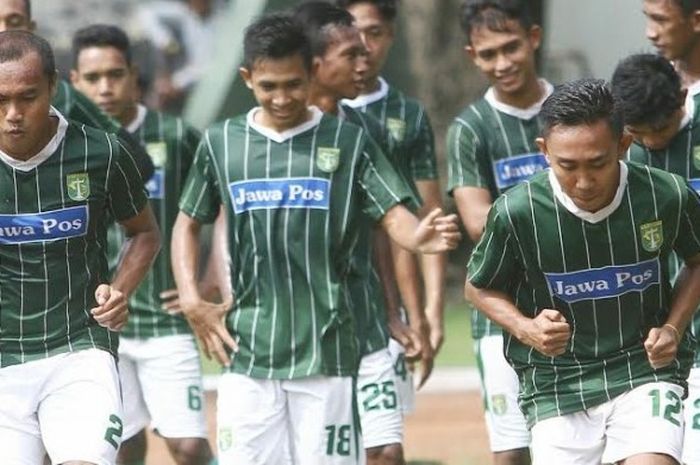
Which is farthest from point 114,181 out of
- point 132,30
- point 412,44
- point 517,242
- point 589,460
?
point 412,44

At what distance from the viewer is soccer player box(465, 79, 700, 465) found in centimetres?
728

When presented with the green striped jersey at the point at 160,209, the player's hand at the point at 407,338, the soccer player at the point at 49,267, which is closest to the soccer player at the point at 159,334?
the green striped jersey at the point at 160,209

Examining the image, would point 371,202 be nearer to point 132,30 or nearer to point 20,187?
point 20,187

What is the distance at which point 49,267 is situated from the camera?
7.61 meters

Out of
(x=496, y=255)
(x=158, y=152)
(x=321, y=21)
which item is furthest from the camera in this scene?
(x=158, y=152)

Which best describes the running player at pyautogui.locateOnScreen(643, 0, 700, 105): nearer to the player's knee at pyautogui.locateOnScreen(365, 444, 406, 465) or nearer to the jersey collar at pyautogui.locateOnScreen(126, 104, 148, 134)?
the player's knee at pyautogui.locateOnScreen(365, 444, 406, 465)

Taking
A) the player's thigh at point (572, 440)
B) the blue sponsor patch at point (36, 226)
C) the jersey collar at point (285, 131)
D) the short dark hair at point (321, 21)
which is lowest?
→ the player's thigh at point (572, 440)

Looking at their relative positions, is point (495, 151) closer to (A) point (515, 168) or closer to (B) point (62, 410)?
(A) point (515, 168)

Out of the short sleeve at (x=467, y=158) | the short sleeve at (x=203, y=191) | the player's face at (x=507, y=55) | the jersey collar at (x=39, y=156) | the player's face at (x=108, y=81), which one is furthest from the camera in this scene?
the player's face at (x=108, y=81)

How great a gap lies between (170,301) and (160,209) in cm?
45

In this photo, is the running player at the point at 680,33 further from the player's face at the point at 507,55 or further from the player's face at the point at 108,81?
the player's face at the point at 108,81

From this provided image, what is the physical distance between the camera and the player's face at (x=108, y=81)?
10.0 m

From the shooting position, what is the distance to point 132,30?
58.5 ft

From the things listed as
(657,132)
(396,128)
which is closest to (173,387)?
(396,128)
